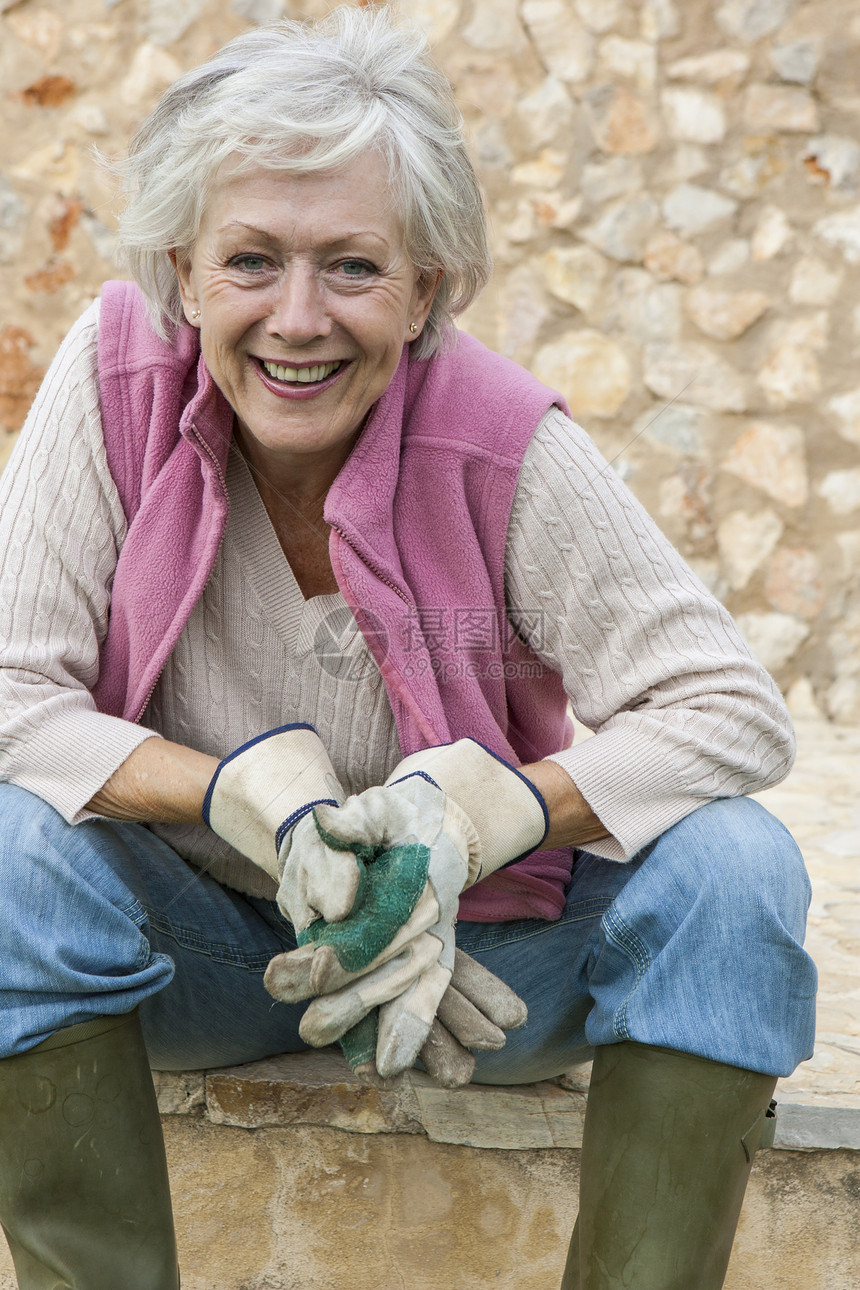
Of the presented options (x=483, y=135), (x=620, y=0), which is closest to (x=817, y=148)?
(x=620, y=0)

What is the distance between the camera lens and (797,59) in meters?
2.64

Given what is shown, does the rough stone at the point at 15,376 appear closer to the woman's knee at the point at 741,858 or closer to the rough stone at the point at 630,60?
the rough stone at the point at 630,60

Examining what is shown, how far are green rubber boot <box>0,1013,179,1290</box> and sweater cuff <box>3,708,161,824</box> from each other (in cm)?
20

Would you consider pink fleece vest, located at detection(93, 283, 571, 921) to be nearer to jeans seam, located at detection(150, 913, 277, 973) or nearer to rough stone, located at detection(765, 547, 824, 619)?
jeans seam, located at detection(150, 913, 277, 973)

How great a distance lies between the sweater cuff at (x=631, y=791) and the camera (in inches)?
44.0

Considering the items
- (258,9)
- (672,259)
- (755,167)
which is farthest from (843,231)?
(258,9)

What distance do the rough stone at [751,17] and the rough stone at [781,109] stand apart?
0.12 meters

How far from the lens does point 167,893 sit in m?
1.22

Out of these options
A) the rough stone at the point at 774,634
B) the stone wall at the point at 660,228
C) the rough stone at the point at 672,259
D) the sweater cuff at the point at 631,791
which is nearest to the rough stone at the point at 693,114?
the stone wall at the point at 660,228

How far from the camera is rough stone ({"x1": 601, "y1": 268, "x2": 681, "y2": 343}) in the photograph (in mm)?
2787

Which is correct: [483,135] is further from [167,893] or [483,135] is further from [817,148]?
[167,893]

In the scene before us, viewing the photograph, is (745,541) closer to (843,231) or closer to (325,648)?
(843,231)

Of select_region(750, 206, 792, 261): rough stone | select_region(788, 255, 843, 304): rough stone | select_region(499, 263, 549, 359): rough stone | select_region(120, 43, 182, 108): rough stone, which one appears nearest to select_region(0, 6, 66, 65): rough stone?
select_region(120, 43, 182, 108): rough stone

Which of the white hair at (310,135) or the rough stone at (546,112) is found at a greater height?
the rough stone at (546,112)
